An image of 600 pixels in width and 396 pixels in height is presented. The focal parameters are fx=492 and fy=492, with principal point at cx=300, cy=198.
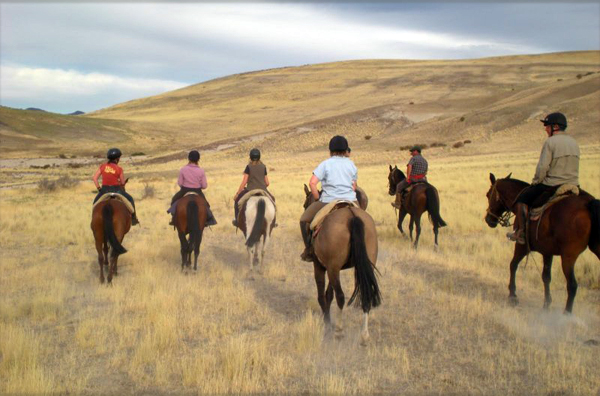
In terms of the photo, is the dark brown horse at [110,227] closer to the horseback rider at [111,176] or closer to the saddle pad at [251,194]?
the horseback rider at [111,176]

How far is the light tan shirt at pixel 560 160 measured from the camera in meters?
7.13

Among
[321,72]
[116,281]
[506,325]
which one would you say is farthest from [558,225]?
[321,72]

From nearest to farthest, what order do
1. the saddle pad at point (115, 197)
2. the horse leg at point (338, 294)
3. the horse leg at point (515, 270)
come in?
the horse leg at point (338, 294)
the horse leg at point (515, 270)
the saddle pad at point (115, 197)

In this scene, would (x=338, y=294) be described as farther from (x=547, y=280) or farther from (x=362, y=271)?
(x=547, y=280)

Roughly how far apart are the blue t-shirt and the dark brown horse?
443cm

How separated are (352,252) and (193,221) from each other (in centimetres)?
472

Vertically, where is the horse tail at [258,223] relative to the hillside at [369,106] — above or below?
below

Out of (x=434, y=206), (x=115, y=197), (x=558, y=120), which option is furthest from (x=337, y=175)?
(x=434, y=206)

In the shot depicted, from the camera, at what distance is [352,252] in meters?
6.30

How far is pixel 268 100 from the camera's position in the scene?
106062 mm

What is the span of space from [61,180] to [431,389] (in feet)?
90.4

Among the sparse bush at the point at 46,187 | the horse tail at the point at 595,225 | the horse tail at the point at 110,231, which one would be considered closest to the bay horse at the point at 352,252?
the horse tail at the point at 595,225

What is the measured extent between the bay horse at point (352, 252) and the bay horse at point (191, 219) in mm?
4147

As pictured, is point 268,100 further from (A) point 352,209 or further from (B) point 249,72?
(A) point 352,209
